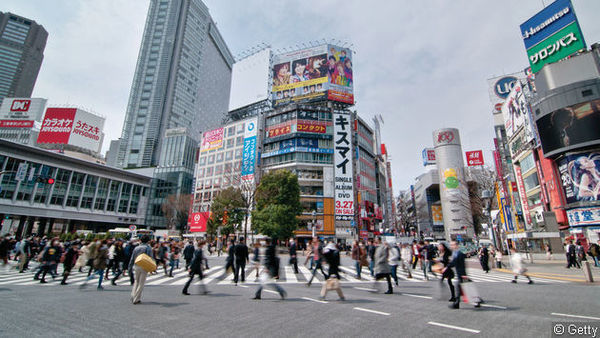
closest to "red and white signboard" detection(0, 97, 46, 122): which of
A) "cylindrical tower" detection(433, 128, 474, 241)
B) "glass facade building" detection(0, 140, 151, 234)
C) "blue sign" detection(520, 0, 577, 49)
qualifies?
"glass facade building" detection(0, 140, 151, 234)

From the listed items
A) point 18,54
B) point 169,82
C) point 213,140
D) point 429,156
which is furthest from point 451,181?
point 18,54

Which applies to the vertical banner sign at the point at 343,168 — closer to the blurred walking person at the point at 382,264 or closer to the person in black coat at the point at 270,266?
the blurred walking person at the point at 382,264

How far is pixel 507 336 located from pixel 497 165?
165 ft

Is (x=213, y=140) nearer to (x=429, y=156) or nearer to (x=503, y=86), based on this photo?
(x=503, y=86)

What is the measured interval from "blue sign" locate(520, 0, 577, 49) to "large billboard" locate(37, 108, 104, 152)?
252ft

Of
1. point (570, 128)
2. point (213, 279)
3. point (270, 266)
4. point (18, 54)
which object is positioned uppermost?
point (18, 54)

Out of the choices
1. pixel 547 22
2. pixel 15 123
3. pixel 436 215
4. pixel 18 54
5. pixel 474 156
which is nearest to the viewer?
pixel 547 22

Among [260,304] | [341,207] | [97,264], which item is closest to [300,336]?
[260,304]

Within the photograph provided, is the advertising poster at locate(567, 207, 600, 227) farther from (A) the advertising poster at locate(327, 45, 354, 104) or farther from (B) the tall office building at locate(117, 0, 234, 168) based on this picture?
(B) the tall office building at locate(117, 0, 234, 168)

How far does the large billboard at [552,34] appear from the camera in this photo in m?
31.5

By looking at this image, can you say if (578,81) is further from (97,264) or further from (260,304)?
(97,264)

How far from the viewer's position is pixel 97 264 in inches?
383

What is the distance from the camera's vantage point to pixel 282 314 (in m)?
6.16

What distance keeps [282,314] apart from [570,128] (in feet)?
125
